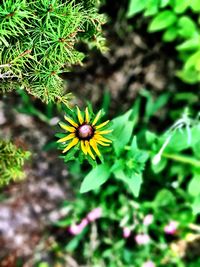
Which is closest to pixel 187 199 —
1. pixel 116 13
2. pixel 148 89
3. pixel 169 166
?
pixel 169 166

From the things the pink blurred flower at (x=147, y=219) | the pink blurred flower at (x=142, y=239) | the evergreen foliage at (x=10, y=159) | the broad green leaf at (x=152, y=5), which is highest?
the broad green leaf at (x=152, y=5)

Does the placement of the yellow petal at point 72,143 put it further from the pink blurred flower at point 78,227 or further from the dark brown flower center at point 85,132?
the pink blurred flower at point 78,227

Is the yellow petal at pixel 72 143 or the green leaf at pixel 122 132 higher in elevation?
the yellow petal at pixel 72 143

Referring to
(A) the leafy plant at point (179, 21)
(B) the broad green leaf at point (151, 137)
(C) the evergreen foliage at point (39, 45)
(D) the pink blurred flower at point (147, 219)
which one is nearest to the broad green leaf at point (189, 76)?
(A) the leafy plant at point (179, 21)

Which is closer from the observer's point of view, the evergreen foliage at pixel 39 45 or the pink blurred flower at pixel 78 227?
the evergreen foliage at pixel 39 45

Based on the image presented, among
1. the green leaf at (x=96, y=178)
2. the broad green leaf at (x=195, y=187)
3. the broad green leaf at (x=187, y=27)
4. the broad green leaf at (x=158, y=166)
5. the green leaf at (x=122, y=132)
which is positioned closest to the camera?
the green leaf at (x=96, y=178)

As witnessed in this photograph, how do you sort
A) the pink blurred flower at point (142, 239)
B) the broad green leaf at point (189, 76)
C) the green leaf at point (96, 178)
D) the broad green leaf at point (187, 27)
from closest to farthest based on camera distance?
1. the green leaf at point (96, 178)
2. the broad green leaf at point (187, 27)
3. the pink blurred flower at point (142, 239)
4. the broad green leaf at point (189, 76)
